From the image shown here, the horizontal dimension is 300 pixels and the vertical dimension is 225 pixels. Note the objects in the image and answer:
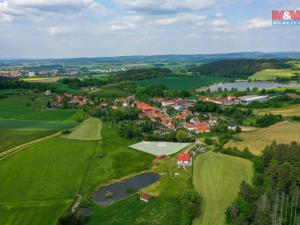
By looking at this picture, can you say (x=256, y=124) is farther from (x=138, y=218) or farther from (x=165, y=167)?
(x=138, y=218)

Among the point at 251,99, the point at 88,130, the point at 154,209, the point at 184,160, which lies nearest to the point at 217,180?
the point at 184,160

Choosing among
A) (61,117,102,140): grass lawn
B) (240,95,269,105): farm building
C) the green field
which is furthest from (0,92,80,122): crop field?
the green field

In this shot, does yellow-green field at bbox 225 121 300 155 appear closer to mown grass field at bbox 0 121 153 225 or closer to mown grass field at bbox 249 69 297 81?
mown grass field at bbox 0 121 153 225

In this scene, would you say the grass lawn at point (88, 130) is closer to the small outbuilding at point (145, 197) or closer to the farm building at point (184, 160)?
the farm building at point (184, 160)

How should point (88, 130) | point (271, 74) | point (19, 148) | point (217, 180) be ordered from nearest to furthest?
point (217, 180) → point (19, 148) → point (88, 130) → point (271, 74)

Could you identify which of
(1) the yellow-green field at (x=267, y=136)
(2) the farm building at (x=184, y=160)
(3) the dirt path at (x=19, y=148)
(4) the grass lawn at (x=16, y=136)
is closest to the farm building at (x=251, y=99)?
(1) the yellow-green field at (x=267, y=136)

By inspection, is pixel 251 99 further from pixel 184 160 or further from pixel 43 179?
pixel 43 179
